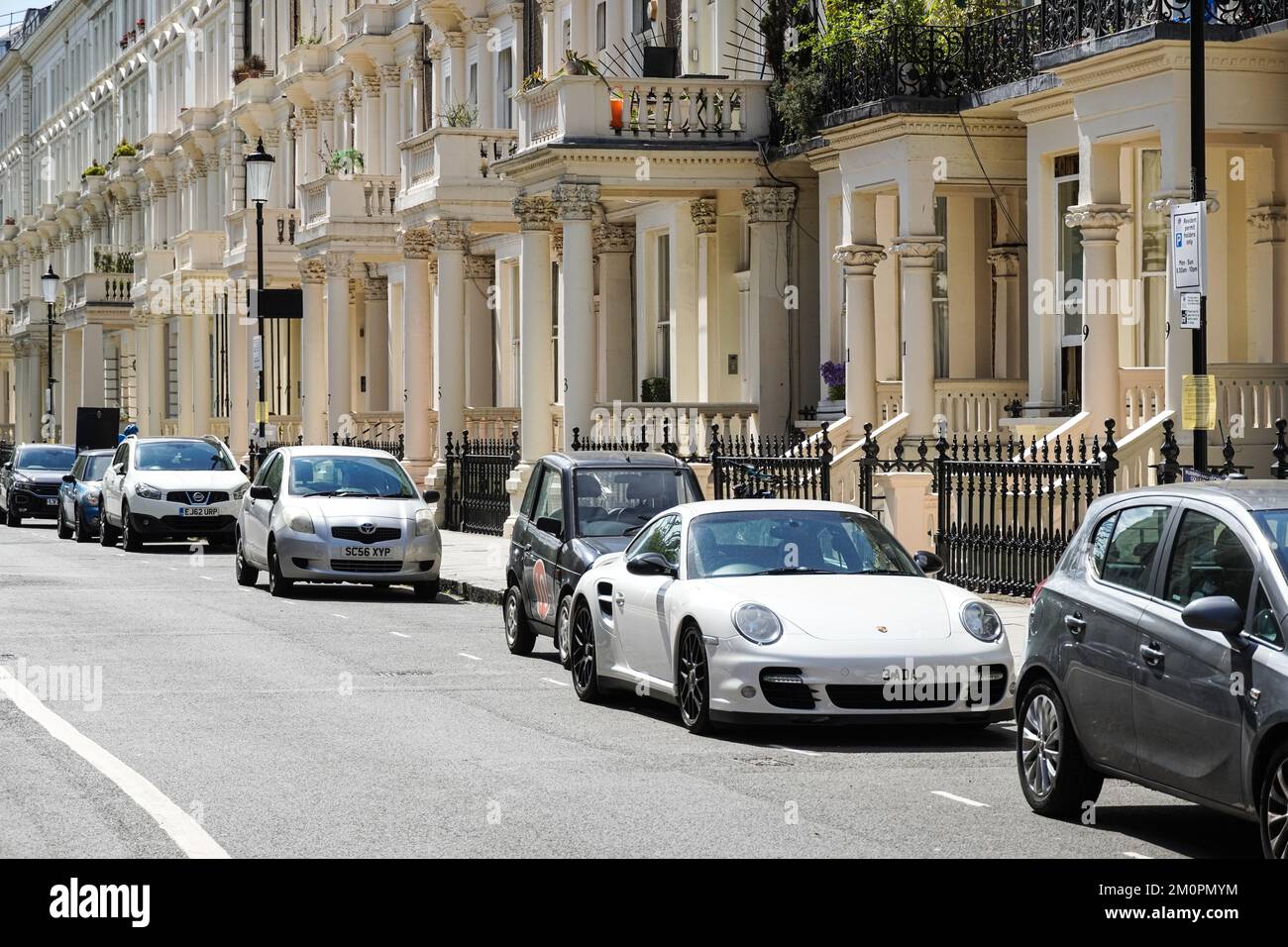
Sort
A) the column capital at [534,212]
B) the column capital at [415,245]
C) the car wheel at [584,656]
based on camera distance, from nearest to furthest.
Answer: the car wheel at [584,656]
the column capital at [534,212]
the column capital at [415,245]

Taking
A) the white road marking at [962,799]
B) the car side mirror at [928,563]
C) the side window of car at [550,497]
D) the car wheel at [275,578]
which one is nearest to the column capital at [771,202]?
the car wheel at [275,578]

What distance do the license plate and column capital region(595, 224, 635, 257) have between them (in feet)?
44.9

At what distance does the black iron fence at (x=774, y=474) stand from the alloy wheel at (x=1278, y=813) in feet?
49.4

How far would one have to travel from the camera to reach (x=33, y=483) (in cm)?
4503

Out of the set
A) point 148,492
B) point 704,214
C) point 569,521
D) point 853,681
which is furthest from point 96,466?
point 853,681

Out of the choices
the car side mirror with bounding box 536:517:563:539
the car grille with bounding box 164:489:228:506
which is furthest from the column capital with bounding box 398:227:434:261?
the car side mirror with bounding box 536:517:563:539

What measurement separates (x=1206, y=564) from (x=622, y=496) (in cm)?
930

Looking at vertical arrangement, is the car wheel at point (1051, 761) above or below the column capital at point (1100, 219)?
below

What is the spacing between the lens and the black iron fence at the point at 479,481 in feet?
119

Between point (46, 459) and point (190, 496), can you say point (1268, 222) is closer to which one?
point (190, 496)

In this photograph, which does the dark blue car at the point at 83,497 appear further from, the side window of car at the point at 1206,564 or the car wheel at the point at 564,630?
the side window of car at the point at 1206,564

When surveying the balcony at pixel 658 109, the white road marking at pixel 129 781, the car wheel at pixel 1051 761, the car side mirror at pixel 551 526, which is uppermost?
the balcony at pixel 658 109

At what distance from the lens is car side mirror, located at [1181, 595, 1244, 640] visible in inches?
357

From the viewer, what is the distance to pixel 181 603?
79.2ft
